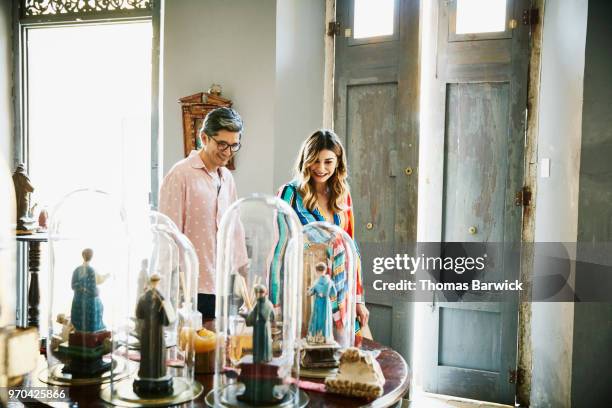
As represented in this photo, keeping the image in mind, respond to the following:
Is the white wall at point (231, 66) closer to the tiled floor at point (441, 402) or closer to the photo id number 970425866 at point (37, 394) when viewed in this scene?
the tiled floor at point (441, 402)

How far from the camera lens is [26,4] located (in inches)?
169

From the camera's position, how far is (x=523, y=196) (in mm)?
3518

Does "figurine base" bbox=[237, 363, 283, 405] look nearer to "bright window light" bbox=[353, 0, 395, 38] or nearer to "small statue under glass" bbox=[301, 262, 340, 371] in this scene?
"small statue under glass" bbox=[301, 262, 340, 371]

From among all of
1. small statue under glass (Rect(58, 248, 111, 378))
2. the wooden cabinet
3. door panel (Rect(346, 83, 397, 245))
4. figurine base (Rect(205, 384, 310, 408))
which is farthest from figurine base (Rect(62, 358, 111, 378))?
door panel (Rect(346, 83, 397, 245))

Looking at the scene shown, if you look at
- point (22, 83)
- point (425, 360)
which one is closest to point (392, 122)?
point (425, 360)

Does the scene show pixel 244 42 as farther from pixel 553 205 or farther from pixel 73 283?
pixel 73 283

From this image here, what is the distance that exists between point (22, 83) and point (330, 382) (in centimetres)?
402

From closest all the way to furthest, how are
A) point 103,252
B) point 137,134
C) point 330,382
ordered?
point 330,382, point 103,252, point 137,134

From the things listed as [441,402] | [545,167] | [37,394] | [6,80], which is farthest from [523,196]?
[6,80]

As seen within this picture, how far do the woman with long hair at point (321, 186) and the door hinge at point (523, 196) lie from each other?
1.58m

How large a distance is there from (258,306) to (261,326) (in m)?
0.05

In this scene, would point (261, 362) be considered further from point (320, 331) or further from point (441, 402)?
point (441, 402)

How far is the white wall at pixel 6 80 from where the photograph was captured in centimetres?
424

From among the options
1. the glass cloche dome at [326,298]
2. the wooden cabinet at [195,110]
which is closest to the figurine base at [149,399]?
the glass cloche dome at [326,298]
